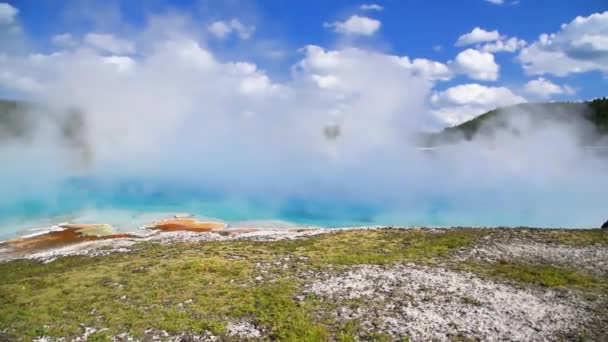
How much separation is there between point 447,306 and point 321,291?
3.75m

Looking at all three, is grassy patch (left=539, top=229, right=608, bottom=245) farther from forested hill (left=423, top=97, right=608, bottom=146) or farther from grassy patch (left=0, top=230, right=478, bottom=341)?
forested hill (left=423, top=97, right=608, bottom=146)

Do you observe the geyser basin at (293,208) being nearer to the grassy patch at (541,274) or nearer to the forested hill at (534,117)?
the grassy patch at (541,274)

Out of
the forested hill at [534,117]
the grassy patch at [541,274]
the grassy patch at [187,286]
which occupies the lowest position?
the grassy patch at [541,274]

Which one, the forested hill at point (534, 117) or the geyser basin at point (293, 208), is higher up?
the forested hill at point (534, 117)

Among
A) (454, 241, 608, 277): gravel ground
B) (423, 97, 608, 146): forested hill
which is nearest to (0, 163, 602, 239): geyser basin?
(454, 241, 608, 277): gravel ground

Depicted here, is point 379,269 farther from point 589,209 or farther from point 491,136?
point 491,136

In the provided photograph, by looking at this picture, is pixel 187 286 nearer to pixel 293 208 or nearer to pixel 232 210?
pixel 232 210

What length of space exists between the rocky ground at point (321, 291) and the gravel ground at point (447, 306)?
0.12ft

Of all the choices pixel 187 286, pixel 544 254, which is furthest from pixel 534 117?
pixel 187 286

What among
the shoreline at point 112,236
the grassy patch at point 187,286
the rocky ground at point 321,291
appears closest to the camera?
the rocky ground at point 321,291

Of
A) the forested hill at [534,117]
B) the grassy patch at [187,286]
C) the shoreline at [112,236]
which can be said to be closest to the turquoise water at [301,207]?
the shoreline at [112,236]

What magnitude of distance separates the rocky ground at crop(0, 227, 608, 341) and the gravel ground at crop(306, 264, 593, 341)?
0.12ft

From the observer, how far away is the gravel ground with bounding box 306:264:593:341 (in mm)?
11078

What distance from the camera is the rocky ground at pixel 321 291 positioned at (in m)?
11.2
